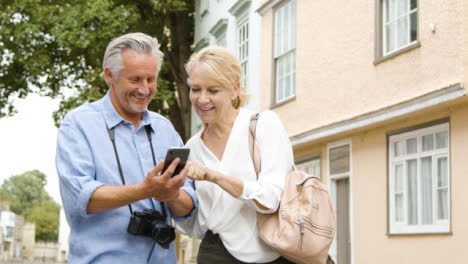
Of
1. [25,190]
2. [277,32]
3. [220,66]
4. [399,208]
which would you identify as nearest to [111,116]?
[220,66]

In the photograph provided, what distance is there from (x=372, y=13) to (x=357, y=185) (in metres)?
2.91

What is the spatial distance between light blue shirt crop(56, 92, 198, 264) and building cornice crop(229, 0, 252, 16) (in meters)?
18.0

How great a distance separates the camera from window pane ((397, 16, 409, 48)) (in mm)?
13984

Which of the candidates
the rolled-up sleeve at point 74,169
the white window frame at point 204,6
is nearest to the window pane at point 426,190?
the rolled-up sleeve at point 74,169

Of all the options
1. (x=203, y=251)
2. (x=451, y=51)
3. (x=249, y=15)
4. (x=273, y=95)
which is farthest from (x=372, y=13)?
(x=203, y=251)

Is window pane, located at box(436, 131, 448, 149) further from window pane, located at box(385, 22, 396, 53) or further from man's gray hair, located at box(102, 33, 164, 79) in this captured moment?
man's gray hair, located at box(102, 33, 164, 79)

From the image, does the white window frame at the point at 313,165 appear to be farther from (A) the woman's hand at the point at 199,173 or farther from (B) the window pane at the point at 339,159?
(A) the woman's hand at the point at 199,173

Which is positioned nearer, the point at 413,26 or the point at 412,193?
the point at 413,26

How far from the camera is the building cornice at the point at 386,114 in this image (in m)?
12.2

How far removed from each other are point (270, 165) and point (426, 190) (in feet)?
33.0

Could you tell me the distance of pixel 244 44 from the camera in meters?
22.4

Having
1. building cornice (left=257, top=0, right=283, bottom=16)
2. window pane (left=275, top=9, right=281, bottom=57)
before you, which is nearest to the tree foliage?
building cornice (left=257, top=0, right=283, bottom=16)

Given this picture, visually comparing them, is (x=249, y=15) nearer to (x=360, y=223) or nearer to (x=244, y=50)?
(x=244, y=50)

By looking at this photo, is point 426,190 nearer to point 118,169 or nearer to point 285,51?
point 285,51
